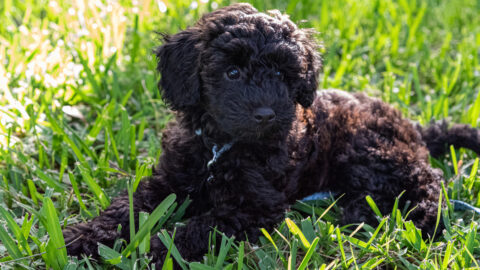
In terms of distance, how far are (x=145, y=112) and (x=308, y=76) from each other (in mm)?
1756

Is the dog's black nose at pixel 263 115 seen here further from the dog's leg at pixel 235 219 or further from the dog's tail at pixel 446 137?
the dog's tail at pixel 446 137

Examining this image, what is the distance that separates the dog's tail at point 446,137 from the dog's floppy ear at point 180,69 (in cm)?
193

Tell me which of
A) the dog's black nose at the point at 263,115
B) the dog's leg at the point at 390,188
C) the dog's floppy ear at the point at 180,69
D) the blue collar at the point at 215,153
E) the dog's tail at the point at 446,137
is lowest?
the dog's leg at the point at 390,188

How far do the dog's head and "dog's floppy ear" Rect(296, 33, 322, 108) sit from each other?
0.06 metres

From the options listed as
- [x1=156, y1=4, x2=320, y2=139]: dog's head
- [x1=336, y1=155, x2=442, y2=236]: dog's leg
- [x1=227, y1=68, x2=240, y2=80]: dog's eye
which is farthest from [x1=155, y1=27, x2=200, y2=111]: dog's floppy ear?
[x1=336, y1=155, x2=442, y2=236]: dog's leg

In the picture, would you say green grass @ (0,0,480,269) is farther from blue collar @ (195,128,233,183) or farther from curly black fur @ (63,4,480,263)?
blue collar @ (195,128,233,183)

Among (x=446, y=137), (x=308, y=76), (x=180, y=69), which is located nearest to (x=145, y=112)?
(x=180, y=69)

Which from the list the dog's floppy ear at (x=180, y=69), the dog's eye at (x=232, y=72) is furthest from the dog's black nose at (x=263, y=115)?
the dog's floppy ear at (x=180, y=69)

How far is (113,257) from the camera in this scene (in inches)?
99.6

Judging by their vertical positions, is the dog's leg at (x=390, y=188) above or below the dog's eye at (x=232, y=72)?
below

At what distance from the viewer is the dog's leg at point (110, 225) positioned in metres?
2.74

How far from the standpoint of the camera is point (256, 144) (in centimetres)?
305

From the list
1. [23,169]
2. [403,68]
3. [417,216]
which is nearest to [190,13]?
[403,68]

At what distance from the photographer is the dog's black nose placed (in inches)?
105
